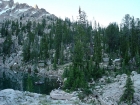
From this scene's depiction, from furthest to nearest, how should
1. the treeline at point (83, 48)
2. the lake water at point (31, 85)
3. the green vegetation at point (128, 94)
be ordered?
the treeline at point (83, 48), the lake water at point (31, 85), the green vegetation at point (128, 94)

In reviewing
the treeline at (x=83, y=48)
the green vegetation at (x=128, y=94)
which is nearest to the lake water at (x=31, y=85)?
the treeline at (x=83, y=48)

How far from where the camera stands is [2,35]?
139250mm

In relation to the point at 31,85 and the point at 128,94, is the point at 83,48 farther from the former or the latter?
the point at 128,94

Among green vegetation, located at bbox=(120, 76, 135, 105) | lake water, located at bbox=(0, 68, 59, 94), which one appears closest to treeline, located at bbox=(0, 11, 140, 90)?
lake water, located at bbox=(0, 68, 59, 94)

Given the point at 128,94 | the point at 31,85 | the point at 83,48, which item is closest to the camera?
the point at 128,94

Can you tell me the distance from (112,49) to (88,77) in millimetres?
38286

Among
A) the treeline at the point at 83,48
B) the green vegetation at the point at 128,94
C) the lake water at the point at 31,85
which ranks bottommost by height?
the lake water at the point at 31,85

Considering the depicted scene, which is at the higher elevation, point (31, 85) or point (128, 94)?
point (128, 94)

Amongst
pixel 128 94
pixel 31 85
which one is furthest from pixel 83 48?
pixel 128 94

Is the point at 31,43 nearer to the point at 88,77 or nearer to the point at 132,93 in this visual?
the point at 88,77

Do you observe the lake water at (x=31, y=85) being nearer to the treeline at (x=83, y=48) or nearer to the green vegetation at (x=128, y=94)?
the treeline at (x=83, y=48)

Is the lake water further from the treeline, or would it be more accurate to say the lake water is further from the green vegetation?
the green vegetation

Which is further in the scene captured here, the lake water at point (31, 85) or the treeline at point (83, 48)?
the treeline at point (83, 48)

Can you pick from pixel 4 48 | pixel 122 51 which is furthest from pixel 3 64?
pixel 122 51
